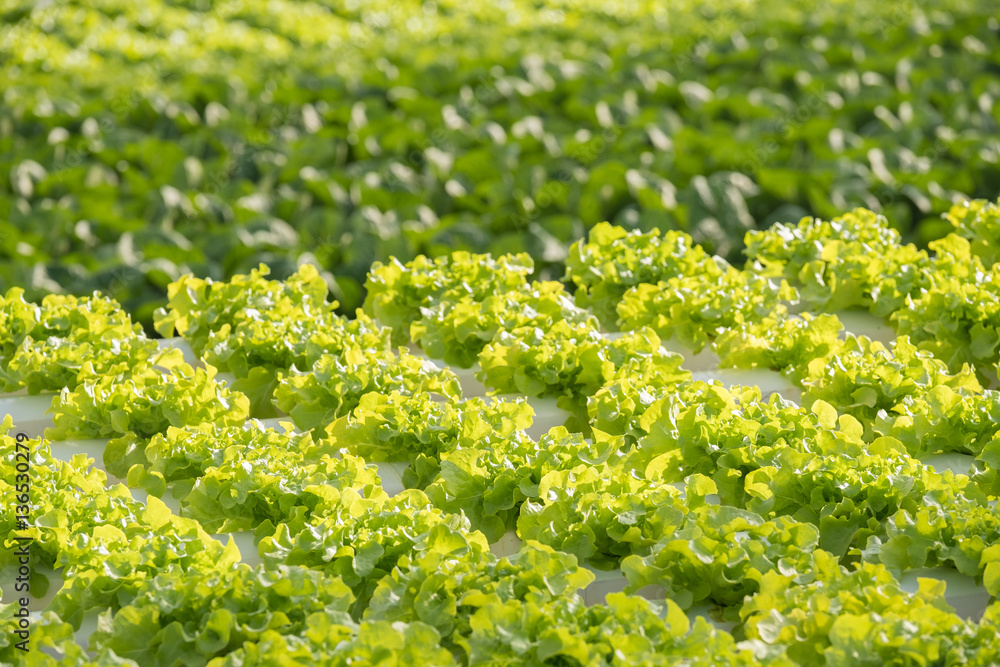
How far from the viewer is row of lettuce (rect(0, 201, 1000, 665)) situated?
2.54 metres

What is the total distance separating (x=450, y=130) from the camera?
796 cm

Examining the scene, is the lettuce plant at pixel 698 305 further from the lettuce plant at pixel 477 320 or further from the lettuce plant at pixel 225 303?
the lettuce plant at pixel 225 303

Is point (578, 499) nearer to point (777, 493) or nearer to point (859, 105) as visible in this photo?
point (777, 493)

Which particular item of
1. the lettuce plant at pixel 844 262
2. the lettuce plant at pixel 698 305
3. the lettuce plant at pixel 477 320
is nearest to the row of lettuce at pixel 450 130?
the lettuce plant at pixel 844 262

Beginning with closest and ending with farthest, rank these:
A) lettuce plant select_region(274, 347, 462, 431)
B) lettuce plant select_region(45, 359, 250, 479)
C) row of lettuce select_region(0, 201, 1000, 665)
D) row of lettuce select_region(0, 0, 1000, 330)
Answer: row of lettuce select_region(0, 201, 1000, 665), lettuce plant select_region(45, 359, 250, 479), lettuce plant select_region(274, 347, 462, 431), row of lettuce select_region(0, 0, 1000, 330)

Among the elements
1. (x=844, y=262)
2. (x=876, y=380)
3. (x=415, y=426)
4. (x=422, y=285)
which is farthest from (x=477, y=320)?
(x=844, y=262)

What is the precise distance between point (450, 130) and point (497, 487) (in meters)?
5.20

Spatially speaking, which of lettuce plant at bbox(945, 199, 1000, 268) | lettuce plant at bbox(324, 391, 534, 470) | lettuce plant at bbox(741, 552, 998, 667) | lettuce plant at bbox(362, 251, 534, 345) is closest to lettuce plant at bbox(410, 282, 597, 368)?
lettuce plant at bbox(362, 251, 534, 345)

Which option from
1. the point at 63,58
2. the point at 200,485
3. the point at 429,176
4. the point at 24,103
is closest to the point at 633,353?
the point at 200,485

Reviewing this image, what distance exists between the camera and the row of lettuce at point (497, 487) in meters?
2.54

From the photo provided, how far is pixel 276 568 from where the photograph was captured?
9.27ft

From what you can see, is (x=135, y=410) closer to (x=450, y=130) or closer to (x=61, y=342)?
(x=61, y=342)

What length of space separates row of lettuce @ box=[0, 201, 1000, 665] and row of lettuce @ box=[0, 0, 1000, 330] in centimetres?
170

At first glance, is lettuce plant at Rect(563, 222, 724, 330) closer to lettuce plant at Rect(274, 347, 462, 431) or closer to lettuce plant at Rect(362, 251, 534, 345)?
lettuce plant at Rect(362, 251, 534, 345)
